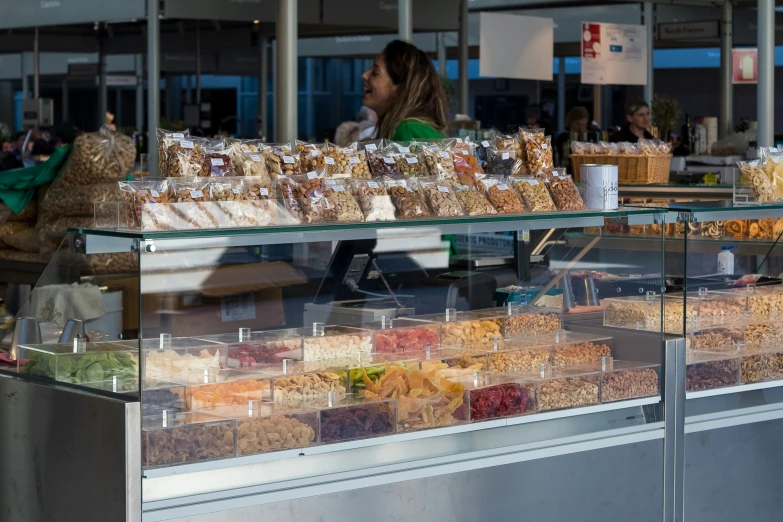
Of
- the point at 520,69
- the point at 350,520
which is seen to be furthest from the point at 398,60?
the point at 520,69

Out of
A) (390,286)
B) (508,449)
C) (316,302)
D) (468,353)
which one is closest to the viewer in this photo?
(508,449)

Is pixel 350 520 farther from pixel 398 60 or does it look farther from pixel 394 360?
pixel 398 60

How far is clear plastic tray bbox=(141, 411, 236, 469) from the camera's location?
2400 mm

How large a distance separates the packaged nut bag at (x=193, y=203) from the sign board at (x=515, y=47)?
23.4 feet

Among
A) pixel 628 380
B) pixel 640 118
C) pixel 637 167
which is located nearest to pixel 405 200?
pixel 628 380

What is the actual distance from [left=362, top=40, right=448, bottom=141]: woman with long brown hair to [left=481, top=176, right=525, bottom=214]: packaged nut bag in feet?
3.07

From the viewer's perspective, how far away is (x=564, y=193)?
322 centimetres

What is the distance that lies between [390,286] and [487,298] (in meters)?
0.41

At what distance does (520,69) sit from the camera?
32.3ft

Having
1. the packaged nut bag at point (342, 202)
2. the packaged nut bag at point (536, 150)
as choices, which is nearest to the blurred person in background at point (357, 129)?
the packaged nut bag at point (536, 150)

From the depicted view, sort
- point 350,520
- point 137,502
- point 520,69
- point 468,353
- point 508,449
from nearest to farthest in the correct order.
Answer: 1. point 137,502
2. point 350,520
3. point 508,449
4. point 468,353
5. point 520,69

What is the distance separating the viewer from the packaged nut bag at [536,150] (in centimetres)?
347

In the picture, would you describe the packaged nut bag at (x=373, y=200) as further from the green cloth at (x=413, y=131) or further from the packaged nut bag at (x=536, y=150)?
the green cloth at (x=413, y=131)

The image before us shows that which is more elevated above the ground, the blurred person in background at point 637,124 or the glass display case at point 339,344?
the blurred person in background at point 637,124
